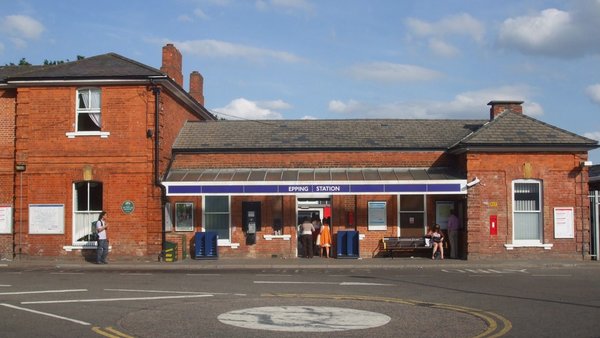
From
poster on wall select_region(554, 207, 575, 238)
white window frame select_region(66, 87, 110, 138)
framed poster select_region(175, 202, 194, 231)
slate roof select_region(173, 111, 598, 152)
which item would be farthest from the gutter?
poster on wall select_region(554, 207, 575, 238)

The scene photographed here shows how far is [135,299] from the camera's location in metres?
13.2

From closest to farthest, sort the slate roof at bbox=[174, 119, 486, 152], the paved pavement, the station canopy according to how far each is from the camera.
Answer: the paved pavement, the station canopy, the slate roof at bbox=[174, 119, 486, 152]

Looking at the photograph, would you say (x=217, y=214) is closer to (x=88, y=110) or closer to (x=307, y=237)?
(x=307, y=237)

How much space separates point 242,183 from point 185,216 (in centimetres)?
339

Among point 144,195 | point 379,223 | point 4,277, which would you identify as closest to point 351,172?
point 379,223

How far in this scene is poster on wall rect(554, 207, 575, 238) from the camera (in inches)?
977

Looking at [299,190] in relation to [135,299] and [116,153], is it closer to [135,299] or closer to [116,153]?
[116,153]

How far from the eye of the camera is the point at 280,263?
23469 millimetres

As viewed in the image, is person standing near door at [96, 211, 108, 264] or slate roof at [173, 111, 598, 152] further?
slate roof at [173, 111, 598, 152]

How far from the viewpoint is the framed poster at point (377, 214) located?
85.6 ft

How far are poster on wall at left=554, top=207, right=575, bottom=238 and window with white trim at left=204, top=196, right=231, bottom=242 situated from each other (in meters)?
12.4

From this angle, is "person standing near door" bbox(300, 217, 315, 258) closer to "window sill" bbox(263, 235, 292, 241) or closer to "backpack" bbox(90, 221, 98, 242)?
"window sill" bbox(263, 235, 292, 241)

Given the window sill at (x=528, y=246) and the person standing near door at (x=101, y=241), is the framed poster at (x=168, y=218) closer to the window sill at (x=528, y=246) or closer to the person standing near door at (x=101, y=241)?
the person standing near door at (x=101, y=241)

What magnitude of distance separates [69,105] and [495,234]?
654 inches
